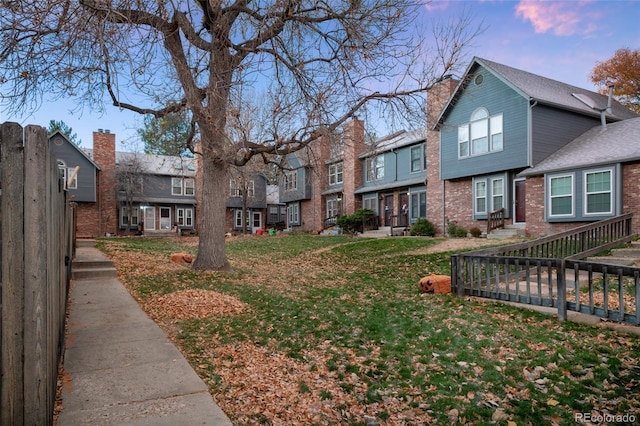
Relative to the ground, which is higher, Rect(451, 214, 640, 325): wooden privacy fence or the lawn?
Rect(451, 214, 640, 325): wooden privacy fence

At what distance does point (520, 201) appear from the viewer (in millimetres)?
16922

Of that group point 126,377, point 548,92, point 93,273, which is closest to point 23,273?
point 126,377

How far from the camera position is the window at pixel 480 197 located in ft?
59.1

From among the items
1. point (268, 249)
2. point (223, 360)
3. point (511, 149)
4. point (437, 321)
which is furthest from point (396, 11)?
point (268, 249)

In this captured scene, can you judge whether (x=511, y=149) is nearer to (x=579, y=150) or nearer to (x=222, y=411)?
(x=579, y=150)

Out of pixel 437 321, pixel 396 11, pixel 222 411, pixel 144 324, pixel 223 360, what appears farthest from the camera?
pixel 396 11

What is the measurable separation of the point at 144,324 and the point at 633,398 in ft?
17.8

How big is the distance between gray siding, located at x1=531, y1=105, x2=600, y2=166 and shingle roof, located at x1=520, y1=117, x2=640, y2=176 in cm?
23

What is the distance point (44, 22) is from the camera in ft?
19.9

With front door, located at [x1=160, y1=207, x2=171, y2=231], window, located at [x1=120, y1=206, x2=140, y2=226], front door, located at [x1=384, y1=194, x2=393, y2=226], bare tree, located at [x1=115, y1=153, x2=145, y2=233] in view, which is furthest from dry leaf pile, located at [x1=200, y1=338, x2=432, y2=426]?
front door, located at [x1=160, y1=207, x2=171, y2=231]

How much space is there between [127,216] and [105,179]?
353 centimetres

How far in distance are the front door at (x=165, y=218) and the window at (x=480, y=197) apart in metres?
25.5

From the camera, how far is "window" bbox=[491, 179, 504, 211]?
56.8 ft

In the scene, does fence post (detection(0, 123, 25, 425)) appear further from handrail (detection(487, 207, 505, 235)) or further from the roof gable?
the roof gable
